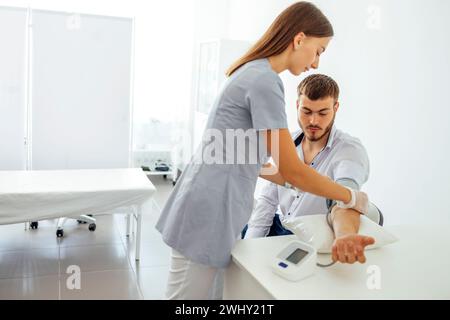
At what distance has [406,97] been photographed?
235 cm

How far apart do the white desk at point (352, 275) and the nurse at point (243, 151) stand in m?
0.09

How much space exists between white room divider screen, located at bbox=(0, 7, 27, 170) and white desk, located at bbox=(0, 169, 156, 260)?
93 cm

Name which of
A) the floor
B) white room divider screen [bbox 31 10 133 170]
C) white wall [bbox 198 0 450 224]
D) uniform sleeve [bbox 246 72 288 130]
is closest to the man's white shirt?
uniform sleeve [bbox 246 72 288 130]

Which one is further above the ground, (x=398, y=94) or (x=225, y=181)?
(x=398, y=94)

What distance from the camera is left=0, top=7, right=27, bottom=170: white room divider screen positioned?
371 centimetres

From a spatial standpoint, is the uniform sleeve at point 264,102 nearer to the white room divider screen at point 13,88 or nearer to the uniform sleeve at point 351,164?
the uniform sleeve at point 351,164

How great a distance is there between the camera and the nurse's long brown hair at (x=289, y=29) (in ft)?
4.06

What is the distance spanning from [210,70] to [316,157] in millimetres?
3031

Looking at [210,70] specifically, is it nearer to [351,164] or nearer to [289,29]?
→ [351,164]

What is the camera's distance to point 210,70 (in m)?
4.57

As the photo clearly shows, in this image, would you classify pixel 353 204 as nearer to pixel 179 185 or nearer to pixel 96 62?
pixel 179 185

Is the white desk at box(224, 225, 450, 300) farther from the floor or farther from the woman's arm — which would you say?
the floor

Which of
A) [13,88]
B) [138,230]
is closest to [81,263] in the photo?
[138,230]

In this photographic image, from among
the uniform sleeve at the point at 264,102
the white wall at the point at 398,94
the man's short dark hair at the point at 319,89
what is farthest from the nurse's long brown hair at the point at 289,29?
the white wall at the point at 398,94
